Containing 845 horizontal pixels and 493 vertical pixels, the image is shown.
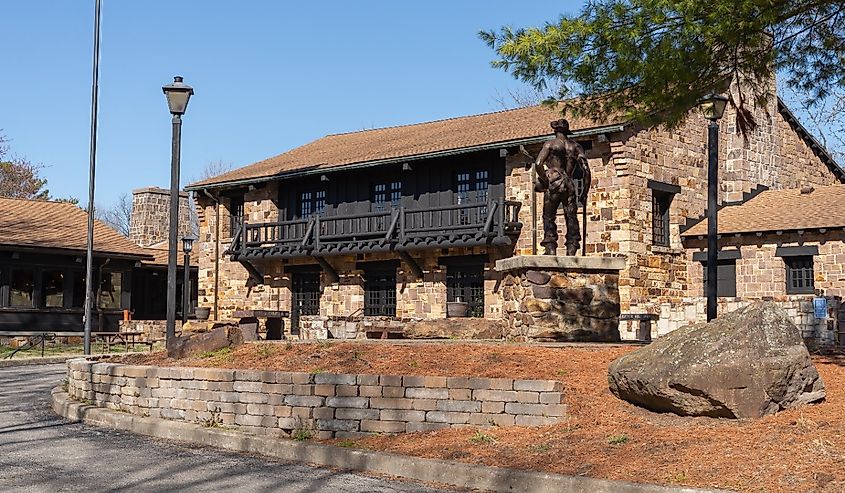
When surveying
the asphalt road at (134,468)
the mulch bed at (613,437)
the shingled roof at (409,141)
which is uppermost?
the shingled roof at (409,141)

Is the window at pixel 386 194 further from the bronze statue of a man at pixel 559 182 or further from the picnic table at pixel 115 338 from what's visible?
the bronze statue of a man at pixel 559 182

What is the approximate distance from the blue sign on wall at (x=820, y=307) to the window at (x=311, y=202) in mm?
15133

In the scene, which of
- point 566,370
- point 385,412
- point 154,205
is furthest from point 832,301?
point 154,205

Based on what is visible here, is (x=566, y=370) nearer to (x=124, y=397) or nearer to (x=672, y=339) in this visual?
(x=672, y=339)

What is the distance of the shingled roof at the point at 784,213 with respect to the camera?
77.1ft

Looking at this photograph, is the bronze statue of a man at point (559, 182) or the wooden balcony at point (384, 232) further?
the wooden balcony at point (384, 232)

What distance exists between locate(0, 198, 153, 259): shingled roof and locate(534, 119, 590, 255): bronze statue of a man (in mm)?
19336

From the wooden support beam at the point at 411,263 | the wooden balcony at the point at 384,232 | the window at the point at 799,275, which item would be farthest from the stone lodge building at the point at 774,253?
the wooden support beam at the point at 411,263

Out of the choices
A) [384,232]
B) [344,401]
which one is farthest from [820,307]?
[344,401]

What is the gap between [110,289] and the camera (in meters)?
33.2

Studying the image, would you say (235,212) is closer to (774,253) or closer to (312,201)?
(312,201)

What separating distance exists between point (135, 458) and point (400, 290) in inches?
731

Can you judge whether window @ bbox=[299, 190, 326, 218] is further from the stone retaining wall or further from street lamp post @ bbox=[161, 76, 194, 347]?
the stone retaining wall

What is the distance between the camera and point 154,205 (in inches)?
1690
